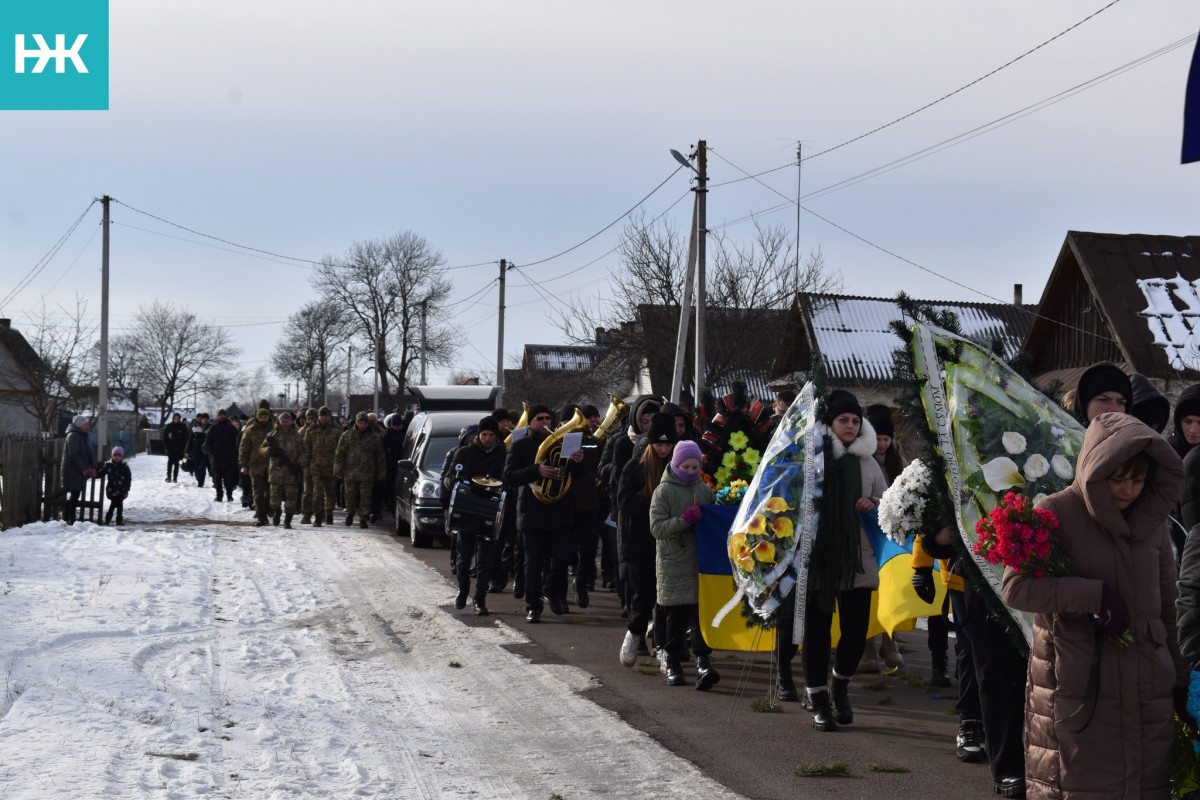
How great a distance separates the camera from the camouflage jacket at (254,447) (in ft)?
72.9

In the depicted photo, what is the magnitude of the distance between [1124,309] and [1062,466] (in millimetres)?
19513

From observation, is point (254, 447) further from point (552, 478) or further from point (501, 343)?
point (501, 343)

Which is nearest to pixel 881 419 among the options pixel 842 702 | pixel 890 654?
pixel 890 654

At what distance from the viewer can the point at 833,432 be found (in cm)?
779

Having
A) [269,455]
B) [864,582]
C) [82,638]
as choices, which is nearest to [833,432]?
[864,582]

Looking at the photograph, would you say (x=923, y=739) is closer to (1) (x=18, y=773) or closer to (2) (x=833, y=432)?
(2) (x=833, y=432)

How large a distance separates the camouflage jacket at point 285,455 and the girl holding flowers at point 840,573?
49.8ft

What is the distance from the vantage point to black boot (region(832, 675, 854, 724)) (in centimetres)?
763

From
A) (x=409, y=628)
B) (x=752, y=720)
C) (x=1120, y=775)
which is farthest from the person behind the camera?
(x=409, y=628)

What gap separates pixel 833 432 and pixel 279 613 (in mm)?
6365

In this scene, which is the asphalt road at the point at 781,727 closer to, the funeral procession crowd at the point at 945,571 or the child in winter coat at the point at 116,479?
the funeral procession crowd at the point at 945,571

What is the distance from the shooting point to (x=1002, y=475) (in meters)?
6.04


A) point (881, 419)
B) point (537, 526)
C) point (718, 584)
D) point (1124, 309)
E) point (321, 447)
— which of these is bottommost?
point (718, 584)

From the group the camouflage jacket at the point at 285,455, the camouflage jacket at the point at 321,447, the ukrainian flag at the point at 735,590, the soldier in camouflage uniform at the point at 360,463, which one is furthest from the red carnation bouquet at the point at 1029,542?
the camouflage jacket at the point at 285,455
